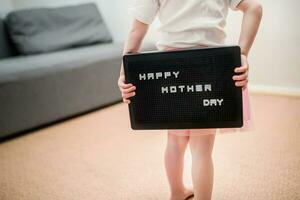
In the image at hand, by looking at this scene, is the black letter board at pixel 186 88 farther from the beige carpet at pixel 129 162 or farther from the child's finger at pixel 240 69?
the beige carpet at pixel 129 162

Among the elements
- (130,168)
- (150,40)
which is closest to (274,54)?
(150,40)

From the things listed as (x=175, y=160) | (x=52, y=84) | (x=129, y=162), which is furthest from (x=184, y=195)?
(x=52, y=84)

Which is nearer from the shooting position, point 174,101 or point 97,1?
point 174,101

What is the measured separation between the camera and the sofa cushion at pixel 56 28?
2.45 metres

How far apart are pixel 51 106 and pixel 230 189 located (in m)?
1.26

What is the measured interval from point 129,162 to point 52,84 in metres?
0.85

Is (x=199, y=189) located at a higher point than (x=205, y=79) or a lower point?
lower

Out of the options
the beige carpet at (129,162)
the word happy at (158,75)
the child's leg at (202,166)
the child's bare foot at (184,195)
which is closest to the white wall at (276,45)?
the beige carpet at (129,162)

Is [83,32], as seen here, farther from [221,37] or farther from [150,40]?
[221,37]

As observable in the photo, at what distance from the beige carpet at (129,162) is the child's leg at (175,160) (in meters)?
0.10

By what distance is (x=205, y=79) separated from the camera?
79 centimetres

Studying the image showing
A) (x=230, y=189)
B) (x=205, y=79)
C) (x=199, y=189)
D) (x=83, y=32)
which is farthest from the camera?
(x=83, y=32)

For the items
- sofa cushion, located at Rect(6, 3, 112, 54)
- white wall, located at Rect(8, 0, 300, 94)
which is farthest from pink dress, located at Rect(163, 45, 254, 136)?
sofa cushion, located at Rect(6, 3, 112, 54)

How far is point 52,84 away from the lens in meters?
2.07
